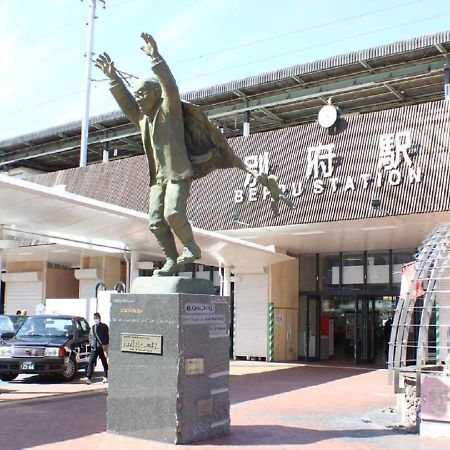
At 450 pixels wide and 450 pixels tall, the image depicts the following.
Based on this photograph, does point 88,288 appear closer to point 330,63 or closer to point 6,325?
point 6,325

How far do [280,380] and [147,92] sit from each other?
957 cm

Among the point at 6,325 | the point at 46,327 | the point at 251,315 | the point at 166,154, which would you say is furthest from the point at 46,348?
the point at 251,315

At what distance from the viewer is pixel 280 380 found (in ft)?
50.3

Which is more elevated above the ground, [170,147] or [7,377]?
[170,147]

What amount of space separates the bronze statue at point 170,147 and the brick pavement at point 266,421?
2.13m

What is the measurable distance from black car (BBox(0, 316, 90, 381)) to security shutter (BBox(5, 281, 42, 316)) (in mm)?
12087

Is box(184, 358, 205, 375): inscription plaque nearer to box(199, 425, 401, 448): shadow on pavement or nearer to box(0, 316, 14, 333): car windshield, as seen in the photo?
box(199, 425, 401, 448): shadow on pavement

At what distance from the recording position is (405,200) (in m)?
16.2

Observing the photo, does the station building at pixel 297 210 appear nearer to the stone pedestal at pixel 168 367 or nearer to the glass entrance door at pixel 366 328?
the glass entrance door at pixel 366 328

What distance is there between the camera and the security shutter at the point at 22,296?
2683cm

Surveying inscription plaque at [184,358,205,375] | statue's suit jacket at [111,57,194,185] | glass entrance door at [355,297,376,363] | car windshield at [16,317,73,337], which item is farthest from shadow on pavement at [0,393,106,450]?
glass entrance door at [355,297,376,363]

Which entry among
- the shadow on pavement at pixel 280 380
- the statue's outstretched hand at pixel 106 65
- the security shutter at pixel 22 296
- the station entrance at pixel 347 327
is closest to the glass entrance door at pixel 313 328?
the station entrance at pixel 347 327

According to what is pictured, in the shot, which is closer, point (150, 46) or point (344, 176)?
point (150, 46)

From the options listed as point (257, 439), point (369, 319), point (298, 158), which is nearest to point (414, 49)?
point (298, 158)
